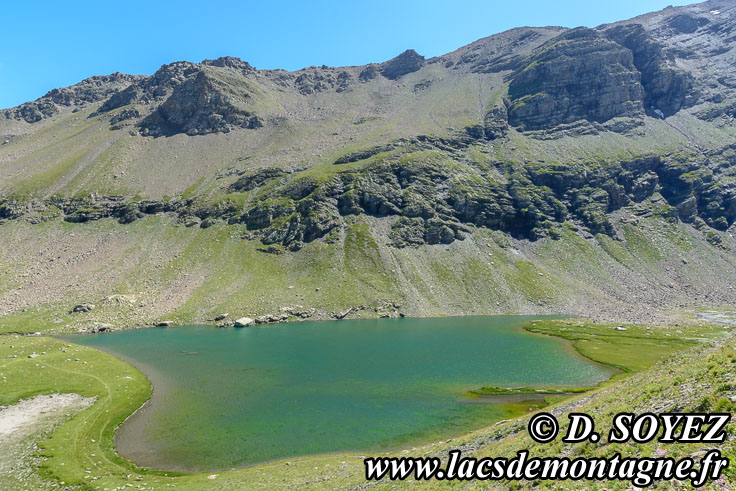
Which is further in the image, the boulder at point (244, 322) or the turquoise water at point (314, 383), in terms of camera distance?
the boulder at point (244, 322)

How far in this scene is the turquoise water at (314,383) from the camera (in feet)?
118

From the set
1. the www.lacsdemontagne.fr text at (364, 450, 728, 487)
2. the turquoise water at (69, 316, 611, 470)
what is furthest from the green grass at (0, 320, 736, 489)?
the www.lacsdemontagne.fr text at (364, 450, 728, 487)

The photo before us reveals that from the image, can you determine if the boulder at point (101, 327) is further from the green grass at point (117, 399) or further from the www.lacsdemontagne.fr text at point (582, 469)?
the www.lacsdemontagne.fr text at point (582, 469)

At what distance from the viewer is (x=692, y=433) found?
Result: 13078 millimetres

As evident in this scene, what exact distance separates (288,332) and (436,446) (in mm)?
75733

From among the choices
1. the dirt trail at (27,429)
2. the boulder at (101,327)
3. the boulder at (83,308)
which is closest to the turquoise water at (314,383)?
the boulder at (101,327)

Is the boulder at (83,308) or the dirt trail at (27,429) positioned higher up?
the dirt trail at (27,429)

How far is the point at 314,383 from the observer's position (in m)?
55.1

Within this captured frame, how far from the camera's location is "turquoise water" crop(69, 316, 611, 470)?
35875 millimetres

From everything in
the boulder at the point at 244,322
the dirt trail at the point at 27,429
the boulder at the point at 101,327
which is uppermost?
the dirt trail at the point at 27,429

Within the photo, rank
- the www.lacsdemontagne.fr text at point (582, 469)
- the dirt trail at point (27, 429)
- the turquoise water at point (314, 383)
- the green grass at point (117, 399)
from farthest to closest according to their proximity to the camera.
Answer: the turquoise water at point (314, 383), the dirt trail at point (27, 429), the green grass at point (117, 399), the www.lacsdemontagne.fr text at point (582, 469)

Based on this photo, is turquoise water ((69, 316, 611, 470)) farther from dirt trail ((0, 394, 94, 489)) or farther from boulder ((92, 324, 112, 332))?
dirt trail ((0, 394, 94, 489))

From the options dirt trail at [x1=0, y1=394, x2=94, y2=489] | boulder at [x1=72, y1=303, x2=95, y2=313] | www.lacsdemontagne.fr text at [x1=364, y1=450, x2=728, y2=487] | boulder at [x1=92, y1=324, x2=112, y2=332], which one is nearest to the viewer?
www.lacsdemontagne.fr text at [x1=364, y1=450, x2=728, y2=487]

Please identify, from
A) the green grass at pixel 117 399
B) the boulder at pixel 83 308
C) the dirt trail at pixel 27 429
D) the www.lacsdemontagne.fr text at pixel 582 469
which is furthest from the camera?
the boulder at pixel 83 308
